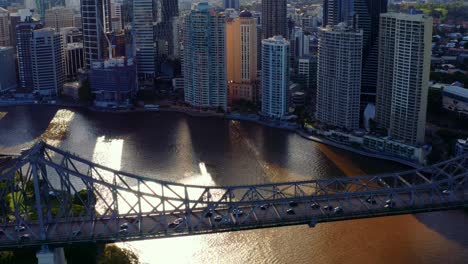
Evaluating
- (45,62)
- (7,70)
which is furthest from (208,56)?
(7,70)

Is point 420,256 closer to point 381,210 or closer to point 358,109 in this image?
point 381,210

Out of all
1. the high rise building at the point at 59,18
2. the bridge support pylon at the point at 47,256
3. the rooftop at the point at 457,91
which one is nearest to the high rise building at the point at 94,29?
the high rise building at the point at 59,18

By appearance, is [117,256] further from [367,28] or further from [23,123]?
[367,28]

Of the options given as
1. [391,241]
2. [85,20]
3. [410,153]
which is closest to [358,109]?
[410,153]

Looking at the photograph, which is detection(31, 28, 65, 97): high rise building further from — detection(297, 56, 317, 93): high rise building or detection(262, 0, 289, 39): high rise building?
detection(297, 56, 317, 93): high rise building

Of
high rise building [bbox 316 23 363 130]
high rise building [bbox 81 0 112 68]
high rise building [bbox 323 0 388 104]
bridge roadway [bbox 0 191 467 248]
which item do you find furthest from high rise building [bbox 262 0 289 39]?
bridge roadway [bbox 0 191 467 248]

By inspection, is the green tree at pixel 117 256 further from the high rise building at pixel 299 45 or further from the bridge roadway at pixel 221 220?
the high rise building at pixel 299 45
